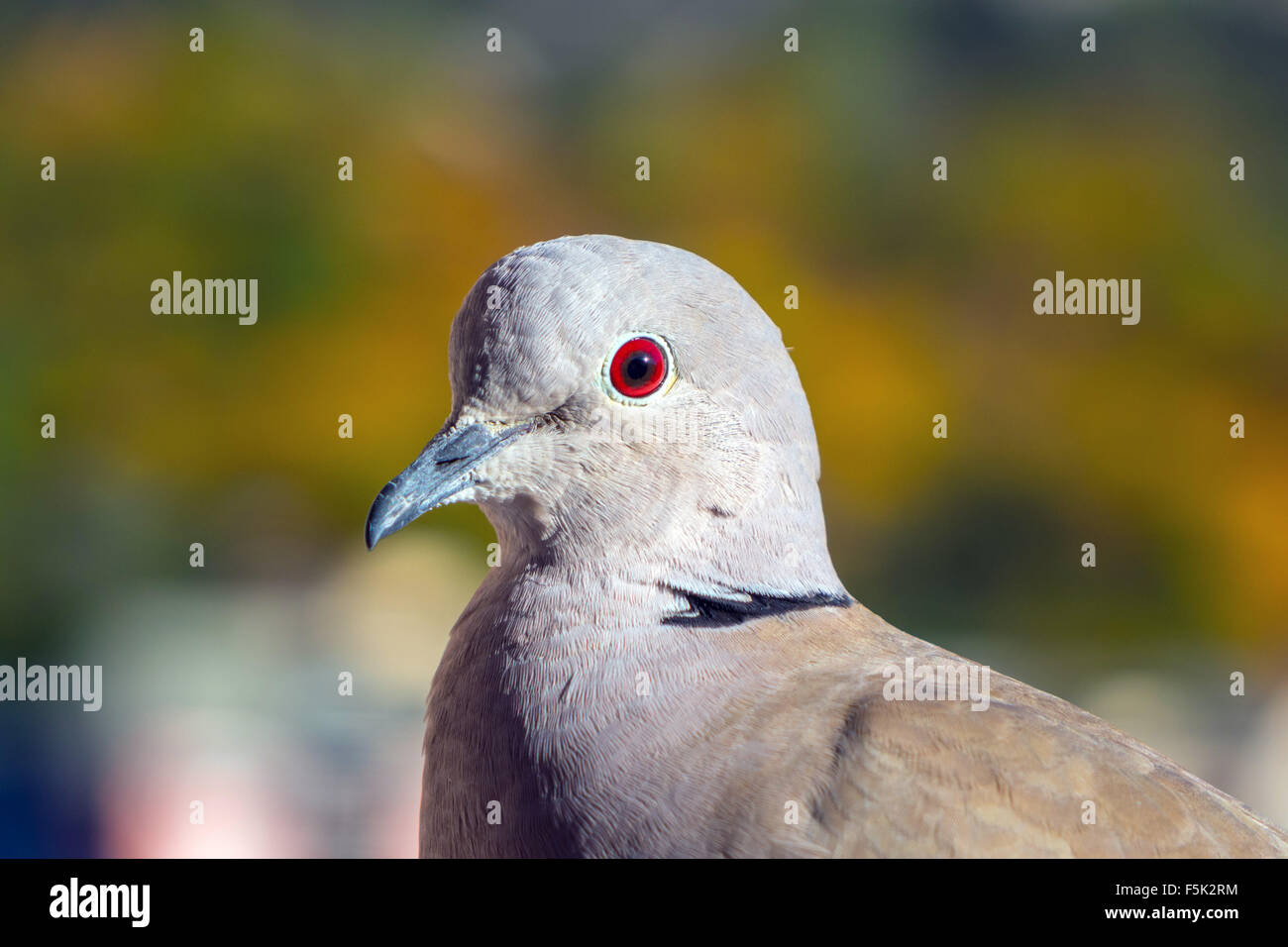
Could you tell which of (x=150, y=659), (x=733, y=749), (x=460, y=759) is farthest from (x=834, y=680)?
(x=150, y=659)

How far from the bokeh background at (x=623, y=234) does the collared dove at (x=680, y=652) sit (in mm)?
1904

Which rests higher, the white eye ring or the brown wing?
the white eye ring

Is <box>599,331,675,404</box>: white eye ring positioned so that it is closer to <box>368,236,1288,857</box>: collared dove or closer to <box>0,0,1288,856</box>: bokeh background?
<box>368,236,1288,857</box>: collared dove

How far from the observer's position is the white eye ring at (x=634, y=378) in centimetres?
123

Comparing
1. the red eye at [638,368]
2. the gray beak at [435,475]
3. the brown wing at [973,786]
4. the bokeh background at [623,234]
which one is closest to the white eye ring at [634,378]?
the red eye at [638,368]

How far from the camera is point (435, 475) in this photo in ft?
3.99

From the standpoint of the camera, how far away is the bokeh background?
3.23 metres

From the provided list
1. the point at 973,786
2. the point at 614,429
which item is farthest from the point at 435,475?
the point at 973,786

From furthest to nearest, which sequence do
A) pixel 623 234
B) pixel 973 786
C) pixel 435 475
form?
pixel 623 234 < pixel 435 475 < pixel 973 786

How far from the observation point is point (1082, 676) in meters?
3.41

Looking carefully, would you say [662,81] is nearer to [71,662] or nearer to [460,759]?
[71,662]

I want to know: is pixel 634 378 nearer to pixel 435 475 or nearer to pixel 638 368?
pixel 638 368

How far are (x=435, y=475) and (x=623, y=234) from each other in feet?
7.46

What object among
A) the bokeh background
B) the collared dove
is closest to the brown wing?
the collared dove
